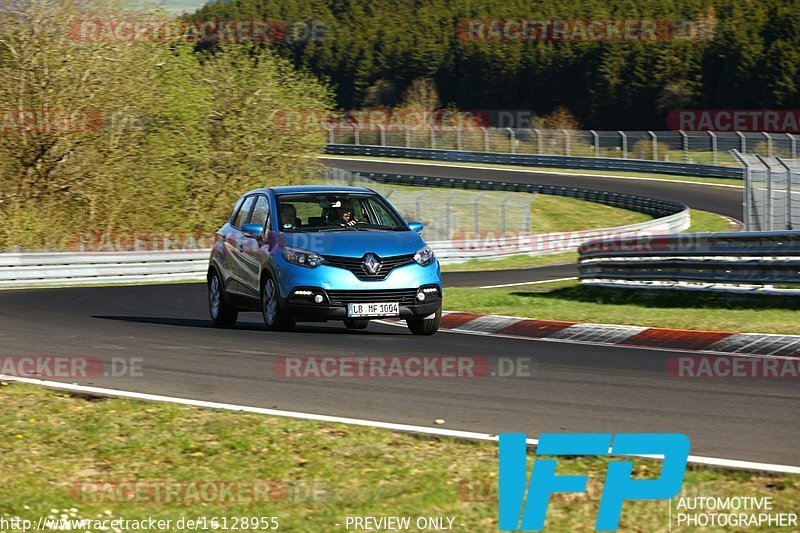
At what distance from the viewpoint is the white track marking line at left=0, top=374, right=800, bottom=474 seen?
6.00 metres

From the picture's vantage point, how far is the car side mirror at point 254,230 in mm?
13352

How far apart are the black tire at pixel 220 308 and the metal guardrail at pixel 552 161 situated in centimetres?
4540

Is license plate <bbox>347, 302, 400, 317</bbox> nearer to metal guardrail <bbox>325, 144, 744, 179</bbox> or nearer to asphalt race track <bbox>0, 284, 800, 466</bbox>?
asphalt race track <bbox>0, 284, 800, 466</bbox>

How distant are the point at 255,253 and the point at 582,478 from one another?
Result: 27.9 feet

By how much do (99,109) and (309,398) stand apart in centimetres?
2792

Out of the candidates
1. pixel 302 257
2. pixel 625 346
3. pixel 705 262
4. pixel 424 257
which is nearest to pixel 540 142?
pixel 705 262

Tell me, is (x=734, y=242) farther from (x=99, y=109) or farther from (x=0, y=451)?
(x=99, y=109)

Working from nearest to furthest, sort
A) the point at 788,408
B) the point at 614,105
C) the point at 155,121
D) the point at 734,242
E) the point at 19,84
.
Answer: the point at 788,408, the point at 734,242, the point at 19,84, the point at 155,121, the point at 614,105

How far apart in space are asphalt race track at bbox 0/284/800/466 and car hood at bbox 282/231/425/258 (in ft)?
3.07

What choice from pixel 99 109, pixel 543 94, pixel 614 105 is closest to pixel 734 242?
pixel 99 109

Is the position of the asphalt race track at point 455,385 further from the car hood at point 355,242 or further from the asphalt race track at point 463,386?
the car hood at point 355,242

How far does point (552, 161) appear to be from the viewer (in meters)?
67.3

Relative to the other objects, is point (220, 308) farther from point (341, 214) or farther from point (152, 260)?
point (152, 260)

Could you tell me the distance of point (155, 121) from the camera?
1526 inches
